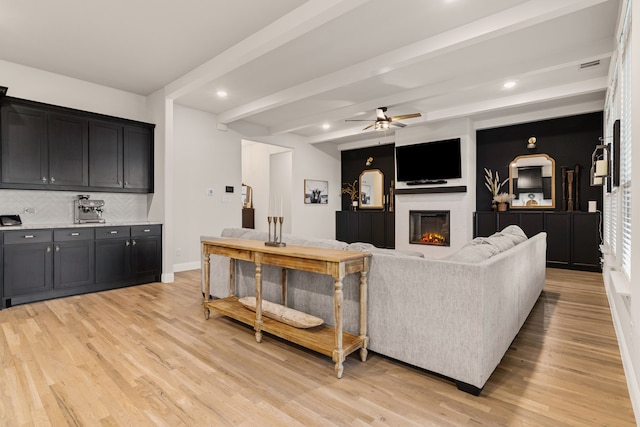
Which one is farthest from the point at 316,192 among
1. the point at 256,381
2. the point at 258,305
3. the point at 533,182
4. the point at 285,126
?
the point at 256,381

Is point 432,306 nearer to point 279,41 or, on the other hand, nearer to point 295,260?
point 295,260

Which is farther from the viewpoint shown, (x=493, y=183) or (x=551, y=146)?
(x=493, y=183)

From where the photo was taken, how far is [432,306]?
6.86 feet

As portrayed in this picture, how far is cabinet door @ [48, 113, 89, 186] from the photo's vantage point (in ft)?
14.0

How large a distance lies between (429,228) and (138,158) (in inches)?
223

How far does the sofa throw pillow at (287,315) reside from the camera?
2515 mm

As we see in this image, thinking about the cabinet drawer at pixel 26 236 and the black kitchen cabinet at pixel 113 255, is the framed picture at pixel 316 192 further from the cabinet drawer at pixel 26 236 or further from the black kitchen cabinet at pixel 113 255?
the cabinet drawer at pixel 26 236

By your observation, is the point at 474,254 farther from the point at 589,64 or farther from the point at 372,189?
the point at 372,189

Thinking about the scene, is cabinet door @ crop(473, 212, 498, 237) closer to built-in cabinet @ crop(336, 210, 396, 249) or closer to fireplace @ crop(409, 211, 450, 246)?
fireplace @ crop(409, 211, 450, 246)

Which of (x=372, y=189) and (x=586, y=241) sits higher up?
(x=372, y=189)

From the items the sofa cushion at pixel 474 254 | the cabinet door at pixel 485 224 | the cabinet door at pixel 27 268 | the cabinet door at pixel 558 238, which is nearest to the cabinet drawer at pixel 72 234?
the cabinet door at pixel 27 268

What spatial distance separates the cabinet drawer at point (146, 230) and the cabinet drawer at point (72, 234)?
1.65 feet

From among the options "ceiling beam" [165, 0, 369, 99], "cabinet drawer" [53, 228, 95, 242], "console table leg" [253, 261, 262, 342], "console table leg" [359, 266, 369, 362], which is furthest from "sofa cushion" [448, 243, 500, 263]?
"cabinet drawer" [53, 228, 95, 242]

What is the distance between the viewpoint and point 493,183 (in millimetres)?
6609
